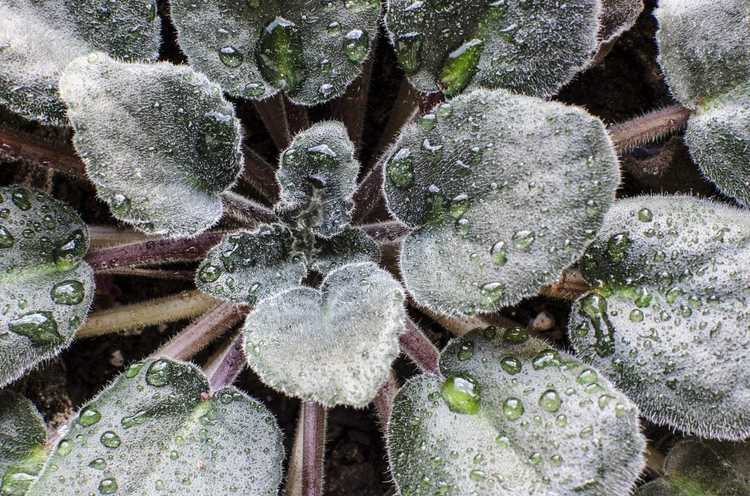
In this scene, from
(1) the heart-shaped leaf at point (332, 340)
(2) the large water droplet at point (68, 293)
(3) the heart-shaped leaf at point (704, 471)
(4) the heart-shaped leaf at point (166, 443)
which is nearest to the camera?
(1) the heart-shaped leaf at point (332, 340)

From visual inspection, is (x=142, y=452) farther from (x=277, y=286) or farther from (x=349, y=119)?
(x=349, y=119)

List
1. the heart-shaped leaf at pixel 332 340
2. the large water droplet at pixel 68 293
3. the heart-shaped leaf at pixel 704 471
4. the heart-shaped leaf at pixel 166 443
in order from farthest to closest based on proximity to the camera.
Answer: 1. the heart-shaped leaf at pixel 704 471
2. the large water droplet at pixel 68 293
3. the heart-shaped leaf at pixel 166 443
4. the heart-shaped leaf at pixel 332 340

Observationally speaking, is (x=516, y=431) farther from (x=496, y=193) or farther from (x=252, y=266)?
(x=252, y=266)

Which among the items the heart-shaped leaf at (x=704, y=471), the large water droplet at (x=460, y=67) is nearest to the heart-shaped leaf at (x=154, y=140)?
the large water droplet at (x=460, y=67)

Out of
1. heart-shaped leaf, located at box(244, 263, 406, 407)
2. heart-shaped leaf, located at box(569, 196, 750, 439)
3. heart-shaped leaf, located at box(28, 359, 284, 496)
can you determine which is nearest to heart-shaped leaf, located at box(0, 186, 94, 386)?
heart-shaped leaf, located at box(28, 359, 284, 496)

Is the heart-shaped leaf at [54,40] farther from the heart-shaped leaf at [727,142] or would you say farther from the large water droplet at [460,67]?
the heart-shaped leaf at [727,142]

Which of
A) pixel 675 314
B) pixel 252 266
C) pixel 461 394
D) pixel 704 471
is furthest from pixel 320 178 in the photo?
pixel 704 471

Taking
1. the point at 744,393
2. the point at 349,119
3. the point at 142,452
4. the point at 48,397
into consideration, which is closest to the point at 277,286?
the point at 142,452
